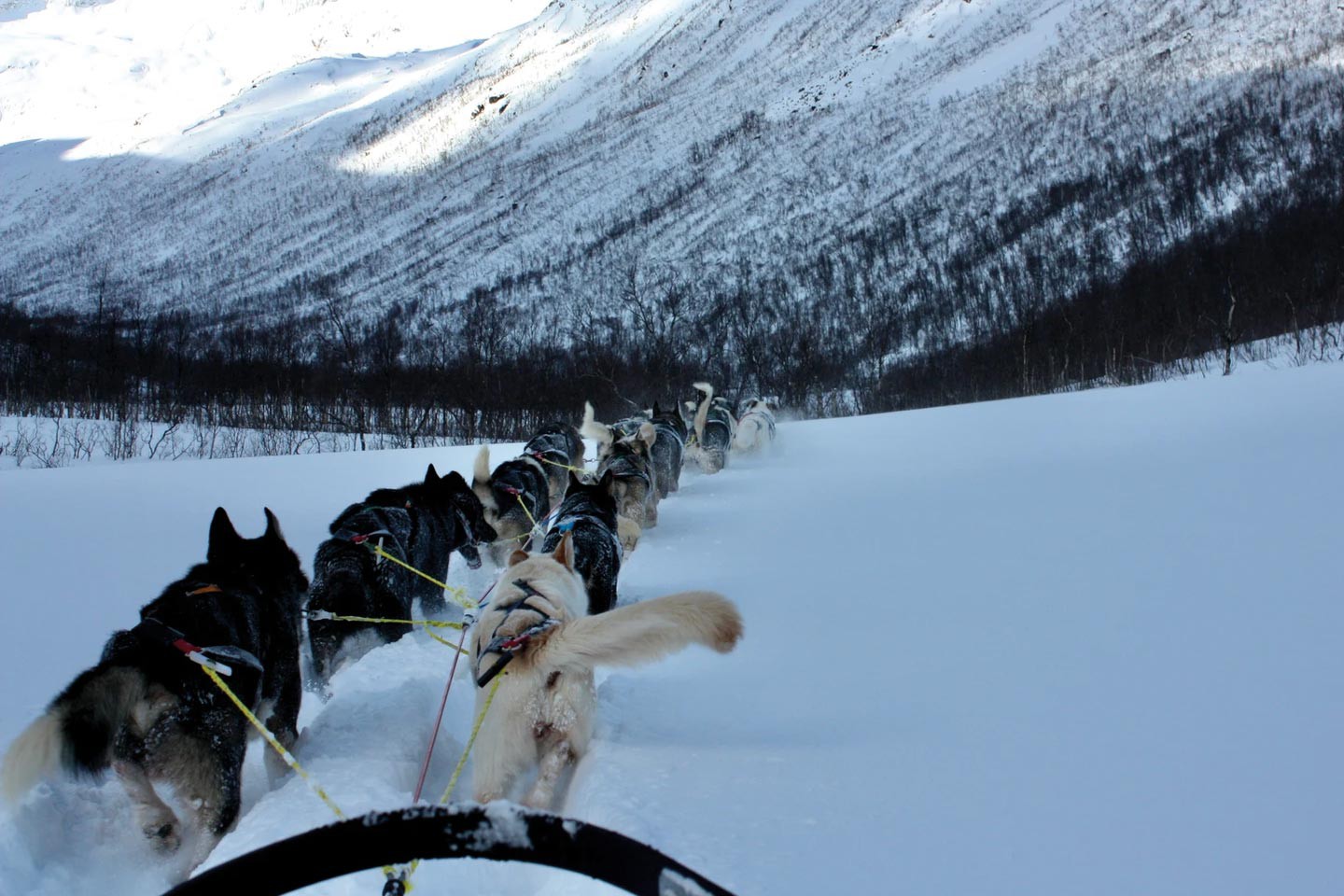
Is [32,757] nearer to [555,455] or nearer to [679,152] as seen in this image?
[555,455]

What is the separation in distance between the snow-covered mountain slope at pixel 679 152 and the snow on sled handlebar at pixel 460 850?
33927 millimetres

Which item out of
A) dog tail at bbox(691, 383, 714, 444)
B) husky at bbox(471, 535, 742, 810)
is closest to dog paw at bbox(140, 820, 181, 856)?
husky at bbox(471, 535, 742, 810)

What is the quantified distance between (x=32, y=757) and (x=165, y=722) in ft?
0.99

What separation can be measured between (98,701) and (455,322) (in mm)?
42319

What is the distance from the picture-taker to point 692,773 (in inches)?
89.0

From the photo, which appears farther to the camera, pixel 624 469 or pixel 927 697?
pixel 624 469

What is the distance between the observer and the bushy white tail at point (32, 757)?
1902mm

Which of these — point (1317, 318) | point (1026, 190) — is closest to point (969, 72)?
point (1026, 190)

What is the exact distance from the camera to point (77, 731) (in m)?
2.02

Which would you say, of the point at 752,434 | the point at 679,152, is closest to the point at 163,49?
the point at 679,152

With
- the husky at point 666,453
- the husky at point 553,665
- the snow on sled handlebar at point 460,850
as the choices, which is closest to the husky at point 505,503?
the husky at point 666,453

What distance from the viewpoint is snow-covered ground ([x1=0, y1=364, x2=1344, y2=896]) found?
1.76 metres

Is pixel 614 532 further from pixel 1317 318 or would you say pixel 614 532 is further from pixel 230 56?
pixel 230 56

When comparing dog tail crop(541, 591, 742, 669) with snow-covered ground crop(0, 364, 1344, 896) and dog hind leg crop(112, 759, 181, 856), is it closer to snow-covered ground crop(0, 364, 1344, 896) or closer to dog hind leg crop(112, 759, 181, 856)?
snow-covered ground crop(0, 364, 1344, 896)
